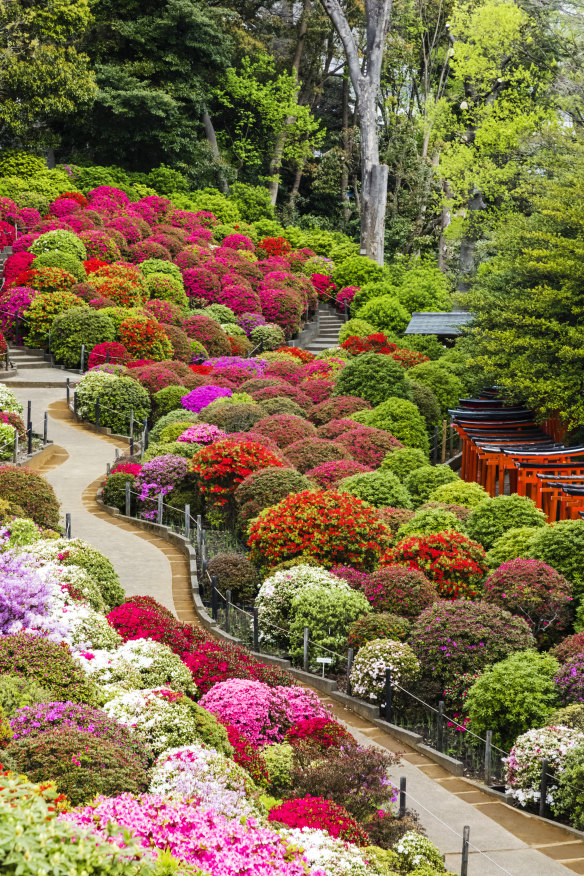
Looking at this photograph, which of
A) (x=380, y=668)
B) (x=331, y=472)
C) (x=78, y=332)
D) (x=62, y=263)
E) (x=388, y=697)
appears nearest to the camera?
(x=388, y=697)

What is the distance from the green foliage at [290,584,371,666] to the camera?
14.2 metres

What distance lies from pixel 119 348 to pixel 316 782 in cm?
1975

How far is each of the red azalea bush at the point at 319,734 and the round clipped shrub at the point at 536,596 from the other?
458 cm

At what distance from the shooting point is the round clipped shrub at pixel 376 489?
19594 mm

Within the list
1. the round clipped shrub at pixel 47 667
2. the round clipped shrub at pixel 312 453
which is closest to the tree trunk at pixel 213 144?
the round clipped shrub at pixel 312 453

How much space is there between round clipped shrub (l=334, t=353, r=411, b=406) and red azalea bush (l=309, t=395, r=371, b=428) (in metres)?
0.48

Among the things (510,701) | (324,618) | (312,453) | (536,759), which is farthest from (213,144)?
(536,759)

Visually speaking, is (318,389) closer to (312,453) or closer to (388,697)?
(312,453)

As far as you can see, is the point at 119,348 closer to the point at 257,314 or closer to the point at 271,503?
the point at 257,314

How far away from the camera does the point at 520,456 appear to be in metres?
22.5

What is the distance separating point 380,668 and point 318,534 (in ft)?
12.0

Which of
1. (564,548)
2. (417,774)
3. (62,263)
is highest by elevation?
(62,263)

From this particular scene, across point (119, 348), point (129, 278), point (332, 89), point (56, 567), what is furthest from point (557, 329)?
point (332, 89)

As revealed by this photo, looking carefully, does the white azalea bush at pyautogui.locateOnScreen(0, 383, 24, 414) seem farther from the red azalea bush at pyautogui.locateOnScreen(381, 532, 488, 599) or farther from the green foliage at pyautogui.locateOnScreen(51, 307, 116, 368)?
the red azalea bush at pyautogui.locateOnScreen(381, 532, 488, 599)
